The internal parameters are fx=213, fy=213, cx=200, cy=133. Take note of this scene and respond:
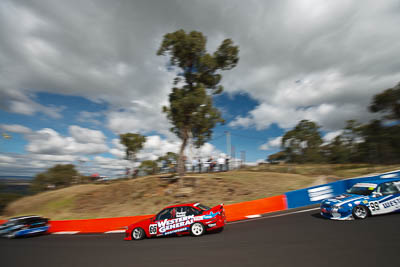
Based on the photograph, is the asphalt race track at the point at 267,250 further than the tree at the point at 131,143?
No

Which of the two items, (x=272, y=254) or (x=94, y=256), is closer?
(x=272, y=254)

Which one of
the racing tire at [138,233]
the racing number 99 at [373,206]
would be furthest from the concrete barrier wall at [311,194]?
the racing tire at [138,233]

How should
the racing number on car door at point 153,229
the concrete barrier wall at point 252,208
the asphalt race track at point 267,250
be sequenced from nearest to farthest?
the asphalt race track at point 267,250, the racing number on car door at point 153,229, the concrete barrier wall at point 252,208

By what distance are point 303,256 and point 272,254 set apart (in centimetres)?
71

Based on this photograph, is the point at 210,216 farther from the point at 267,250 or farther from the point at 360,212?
the point at 360,212

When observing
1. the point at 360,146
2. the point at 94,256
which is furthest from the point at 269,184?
the point at 360,146

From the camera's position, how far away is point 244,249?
588 cm

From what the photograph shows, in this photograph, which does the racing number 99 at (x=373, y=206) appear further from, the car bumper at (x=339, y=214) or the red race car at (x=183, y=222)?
the red race car at (x=183, y=222)

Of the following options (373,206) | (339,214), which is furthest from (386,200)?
(339,214)

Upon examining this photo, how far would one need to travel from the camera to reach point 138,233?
8898 millimetres

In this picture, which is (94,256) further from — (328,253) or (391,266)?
(391,266)

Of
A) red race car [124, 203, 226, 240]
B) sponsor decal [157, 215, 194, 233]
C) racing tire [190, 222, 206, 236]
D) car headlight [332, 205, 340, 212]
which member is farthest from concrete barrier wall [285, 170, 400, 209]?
sponsor decal [157, 215, 194, 233]

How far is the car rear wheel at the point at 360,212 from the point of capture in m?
7.82

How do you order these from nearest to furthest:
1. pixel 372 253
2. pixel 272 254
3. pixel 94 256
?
pixel 372 253 → pixel 272 254 → pixel 94 256
